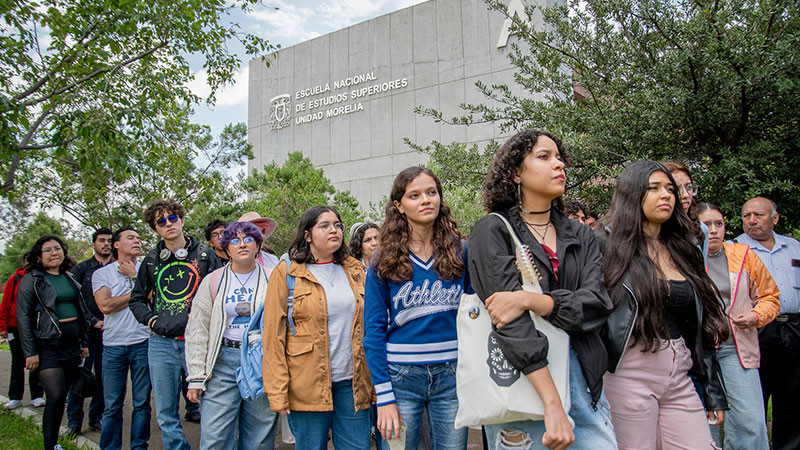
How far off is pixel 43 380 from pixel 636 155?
582cm

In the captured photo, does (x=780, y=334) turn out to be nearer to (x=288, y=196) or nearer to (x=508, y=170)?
(x=508, y=170)

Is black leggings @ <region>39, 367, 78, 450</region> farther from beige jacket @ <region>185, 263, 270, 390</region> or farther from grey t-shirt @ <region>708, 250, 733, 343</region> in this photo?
grey t-shirt @ <region>708, 250, 733, 343</region>

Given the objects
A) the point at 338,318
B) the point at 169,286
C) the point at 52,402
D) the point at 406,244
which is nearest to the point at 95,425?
the point at 52,402

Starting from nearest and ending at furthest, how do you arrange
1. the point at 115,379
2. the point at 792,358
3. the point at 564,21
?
the point at 792,358, the point at 115,379, the point at 564,21

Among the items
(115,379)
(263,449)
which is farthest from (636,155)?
(115,379)

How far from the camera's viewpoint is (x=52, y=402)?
4660 mm

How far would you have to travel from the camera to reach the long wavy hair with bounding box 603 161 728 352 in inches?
98.6

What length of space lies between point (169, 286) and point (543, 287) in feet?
11.4

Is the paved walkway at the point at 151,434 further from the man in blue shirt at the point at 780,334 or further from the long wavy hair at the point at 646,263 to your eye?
the long wavy hair at the point at 646,263

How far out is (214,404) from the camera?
374 cm

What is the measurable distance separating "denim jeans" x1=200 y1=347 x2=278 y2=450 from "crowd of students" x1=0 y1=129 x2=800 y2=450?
1cm

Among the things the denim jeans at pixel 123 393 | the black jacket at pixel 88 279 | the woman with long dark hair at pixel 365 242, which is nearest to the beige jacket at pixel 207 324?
the denim jeans at pixel 123 393

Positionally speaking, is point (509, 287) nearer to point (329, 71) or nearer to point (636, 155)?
point (636, 155)

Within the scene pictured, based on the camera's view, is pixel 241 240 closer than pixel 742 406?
No
